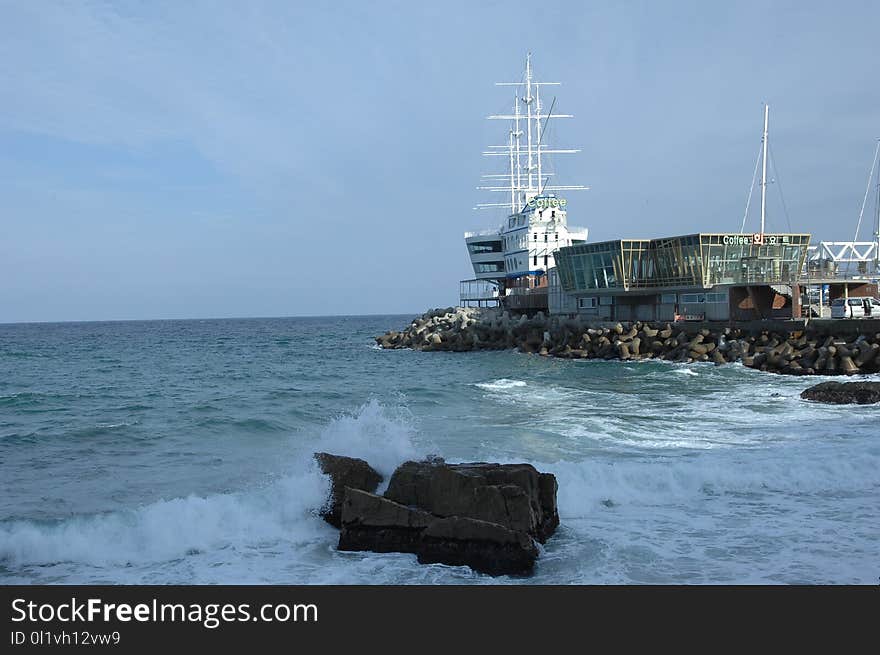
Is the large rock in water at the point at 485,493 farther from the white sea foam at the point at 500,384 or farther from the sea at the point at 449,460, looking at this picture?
the white sea foam at the point at 500,384

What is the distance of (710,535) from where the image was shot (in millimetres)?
10836

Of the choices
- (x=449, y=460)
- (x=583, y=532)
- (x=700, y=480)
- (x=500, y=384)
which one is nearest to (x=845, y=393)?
(x=700, y=480)

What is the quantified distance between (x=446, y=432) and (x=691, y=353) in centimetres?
2465

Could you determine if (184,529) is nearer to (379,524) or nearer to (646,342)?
(379,524)

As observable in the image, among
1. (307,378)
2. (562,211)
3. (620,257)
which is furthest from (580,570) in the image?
(562,211)

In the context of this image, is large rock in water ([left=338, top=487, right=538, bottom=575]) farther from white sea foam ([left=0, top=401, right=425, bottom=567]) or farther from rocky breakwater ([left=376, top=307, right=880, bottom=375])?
rocky breakwater ([left=376, top=307, right=880, bottom=375])

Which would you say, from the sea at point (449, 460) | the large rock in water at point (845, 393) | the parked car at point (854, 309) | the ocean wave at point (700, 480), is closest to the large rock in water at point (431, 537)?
the sea at point (449, 460)

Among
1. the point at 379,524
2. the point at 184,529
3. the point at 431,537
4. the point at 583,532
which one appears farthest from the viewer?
the point at 184,529

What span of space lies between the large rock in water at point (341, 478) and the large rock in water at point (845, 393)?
1782cm

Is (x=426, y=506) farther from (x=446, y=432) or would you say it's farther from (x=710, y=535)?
(x=446, y=432)

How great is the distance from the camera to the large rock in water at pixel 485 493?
1013 centimetres

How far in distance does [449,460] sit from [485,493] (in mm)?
5871

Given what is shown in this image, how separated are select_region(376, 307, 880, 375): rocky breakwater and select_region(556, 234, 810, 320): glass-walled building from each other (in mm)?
3263

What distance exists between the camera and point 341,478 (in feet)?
39.3
